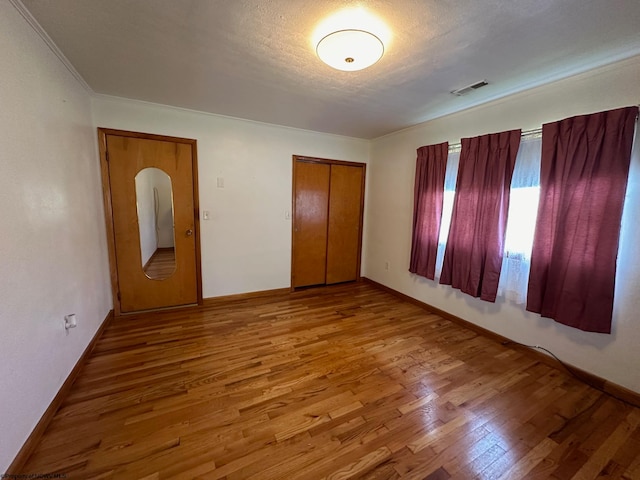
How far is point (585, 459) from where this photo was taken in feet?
4.60

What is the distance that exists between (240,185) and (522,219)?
3131 mm

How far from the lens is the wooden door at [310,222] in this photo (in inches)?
149

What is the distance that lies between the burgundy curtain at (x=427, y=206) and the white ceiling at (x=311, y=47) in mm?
640

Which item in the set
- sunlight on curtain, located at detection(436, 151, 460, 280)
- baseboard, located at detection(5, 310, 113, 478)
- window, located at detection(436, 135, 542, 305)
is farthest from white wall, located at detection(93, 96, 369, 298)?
window, located at detection(436, 135, 542, 305)

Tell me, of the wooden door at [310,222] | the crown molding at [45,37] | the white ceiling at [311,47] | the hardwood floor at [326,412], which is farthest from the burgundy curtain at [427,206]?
the crown molding at [45,37]

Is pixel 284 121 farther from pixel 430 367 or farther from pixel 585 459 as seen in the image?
pixel 585 459

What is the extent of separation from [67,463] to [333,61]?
2.69 metres

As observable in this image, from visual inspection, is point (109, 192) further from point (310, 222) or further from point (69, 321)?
point (310, 222)

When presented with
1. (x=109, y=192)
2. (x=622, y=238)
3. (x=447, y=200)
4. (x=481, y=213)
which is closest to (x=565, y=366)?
(x=622, y=238)

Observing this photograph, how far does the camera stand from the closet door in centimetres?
410

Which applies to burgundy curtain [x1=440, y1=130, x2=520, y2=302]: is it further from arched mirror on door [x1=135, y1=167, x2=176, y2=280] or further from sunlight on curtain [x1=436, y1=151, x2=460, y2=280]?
arched mirror on door [x1=135, y1=167, x2=176, y2=280]

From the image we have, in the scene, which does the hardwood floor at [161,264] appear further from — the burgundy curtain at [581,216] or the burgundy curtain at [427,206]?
the burgundy curtain at [581,216]

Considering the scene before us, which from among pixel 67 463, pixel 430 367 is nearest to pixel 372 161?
pixel 430 367

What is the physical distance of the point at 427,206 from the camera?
3227 mm
